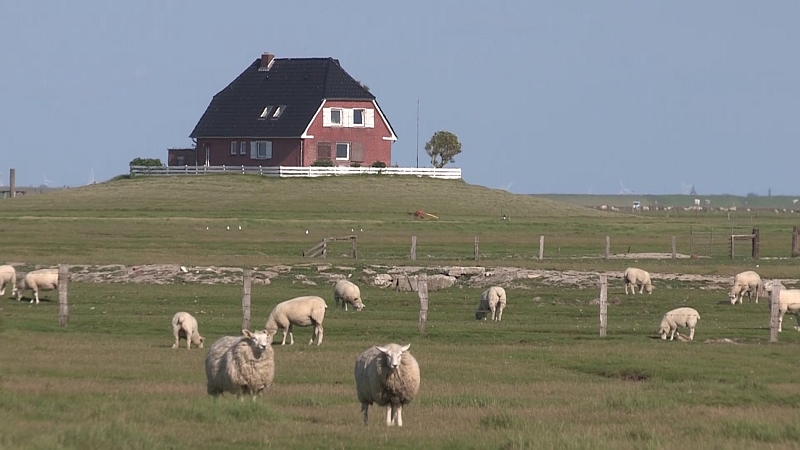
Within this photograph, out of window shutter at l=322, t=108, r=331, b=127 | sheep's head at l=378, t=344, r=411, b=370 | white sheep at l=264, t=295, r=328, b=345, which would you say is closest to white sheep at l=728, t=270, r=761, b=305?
white sheep at l=264, t=295, r=328, b=345

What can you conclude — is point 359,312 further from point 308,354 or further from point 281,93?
point 281,93

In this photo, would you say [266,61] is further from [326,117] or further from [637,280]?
[637,280]

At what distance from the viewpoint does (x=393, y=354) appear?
19484 mm

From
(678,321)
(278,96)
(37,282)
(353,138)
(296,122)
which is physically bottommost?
(678,321)

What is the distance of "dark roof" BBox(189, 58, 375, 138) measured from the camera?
3826 inches

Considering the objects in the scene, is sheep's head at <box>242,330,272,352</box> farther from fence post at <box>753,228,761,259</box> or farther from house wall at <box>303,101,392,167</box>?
house wall at <box>303,101,392,167</box>

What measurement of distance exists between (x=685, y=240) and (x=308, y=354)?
48155 millimetres

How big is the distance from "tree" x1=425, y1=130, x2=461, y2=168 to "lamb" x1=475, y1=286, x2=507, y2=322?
237 ft

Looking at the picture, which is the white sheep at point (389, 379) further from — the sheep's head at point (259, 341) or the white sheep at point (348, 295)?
the white sheep at point (348, 295)

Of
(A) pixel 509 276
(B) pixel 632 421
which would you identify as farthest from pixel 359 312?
(B) pixel 632 421

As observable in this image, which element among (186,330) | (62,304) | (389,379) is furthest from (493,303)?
(389,379)

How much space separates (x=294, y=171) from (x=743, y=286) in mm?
52816

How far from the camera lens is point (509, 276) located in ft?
161

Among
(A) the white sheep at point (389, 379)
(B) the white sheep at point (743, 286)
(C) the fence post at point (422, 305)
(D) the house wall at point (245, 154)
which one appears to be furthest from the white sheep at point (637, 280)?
(D) the house wall at point (245, 154)
